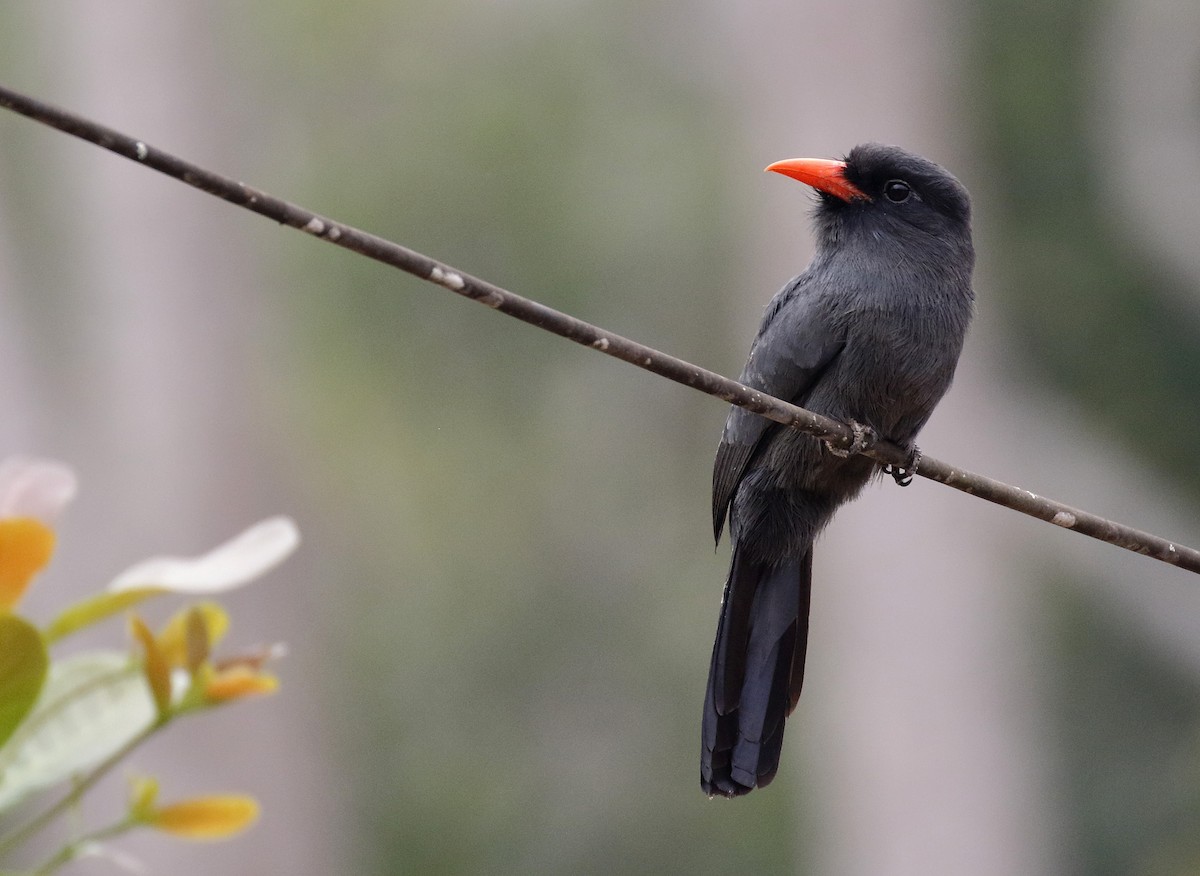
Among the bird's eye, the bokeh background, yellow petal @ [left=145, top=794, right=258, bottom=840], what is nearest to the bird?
the bird's eye

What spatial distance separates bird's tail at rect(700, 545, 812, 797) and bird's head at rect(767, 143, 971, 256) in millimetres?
877

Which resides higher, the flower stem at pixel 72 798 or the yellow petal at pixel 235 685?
the yellow petal at pixel 235 685

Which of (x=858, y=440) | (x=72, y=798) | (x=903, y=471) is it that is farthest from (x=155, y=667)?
(x=903, y=471)

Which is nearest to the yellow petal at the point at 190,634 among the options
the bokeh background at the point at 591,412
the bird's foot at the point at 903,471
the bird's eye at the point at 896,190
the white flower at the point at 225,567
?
the white flower at the point at 225,567

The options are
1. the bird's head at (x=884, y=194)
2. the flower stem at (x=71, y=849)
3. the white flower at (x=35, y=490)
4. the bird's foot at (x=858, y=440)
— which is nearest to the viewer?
the flower stem at (x=71, y=849)

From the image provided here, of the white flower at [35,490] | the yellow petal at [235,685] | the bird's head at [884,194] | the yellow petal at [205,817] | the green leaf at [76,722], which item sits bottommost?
the yellow petal at [205,817]

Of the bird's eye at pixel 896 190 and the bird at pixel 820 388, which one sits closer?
the bird at pixel 820 388

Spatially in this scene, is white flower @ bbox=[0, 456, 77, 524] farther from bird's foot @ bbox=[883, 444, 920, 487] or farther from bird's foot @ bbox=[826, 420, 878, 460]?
bird's foot @ bbox=[883, 444, 920, 487]

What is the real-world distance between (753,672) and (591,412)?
840 centimetres

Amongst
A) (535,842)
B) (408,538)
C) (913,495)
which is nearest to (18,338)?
(408,538)

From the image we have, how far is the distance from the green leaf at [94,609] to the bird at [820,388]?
5.38 ft

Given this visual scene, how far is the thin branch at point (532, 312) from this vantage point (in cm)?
145

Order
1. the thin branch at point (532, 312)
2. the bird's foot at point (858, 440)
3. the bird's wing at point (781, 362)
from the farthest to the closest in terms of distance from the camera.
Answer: the bird's wing at point (781, 362) < the bird's foot at point (858, 440) < the thin branch at point (532, 312)

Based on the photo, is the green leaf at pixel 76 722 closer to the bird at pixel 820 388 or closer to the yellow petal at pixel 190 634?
the yellow petal at pixel 190 634
